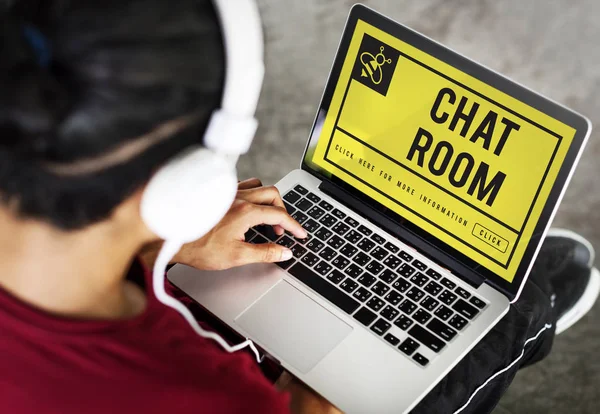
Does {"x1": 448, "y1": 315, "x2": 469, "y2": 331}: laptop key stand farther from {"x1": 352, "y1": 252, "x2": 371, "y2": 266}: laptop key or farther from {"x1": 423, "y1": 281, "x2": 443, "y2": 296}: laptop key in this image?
{"x1": 352, "y1": 252, "x2": 371, "y2": 266}: laptop key

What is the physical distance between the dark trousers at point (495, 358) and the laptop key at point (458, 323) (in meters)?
0.05

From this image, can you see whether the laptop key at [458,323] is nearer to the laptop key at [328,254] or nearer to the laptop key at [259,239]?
the laptop key at [328,254]

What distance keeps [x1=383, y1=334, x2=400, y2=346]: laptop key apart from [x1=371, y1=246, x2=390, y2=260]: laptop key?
0.46 feet

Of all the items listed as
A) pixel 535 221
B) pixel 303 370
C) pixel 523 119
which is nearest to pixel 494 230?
pixel 535 221

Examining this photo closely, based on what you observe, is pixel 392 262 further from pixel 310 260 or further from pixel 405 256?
pixel 310 260

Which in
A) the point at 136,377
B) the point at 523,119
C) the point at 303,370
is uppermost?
the point at 523,119

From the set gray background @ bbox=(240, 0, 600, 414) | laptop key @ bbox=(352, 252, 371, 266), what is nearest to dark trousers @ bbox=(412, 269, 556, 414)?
laptop key @ bbox=(352, 252, 371, 266)

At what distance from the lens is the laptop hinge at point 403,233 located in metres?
1.07

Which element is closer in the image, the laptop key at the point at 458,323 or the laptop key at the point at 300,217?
the laptop key at the point at 458,323

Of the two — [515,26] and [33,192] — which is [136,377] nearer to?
[33,192]

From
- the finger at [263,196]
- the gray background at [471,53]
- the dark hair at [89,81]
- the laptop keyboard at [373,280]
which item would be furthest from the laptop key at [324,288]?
the gray background at [471,53]

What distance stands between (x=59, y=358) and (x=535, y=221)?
64 cm

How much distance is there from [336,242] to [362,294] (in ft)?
0.35

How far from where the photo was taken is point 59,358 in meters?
0.71
